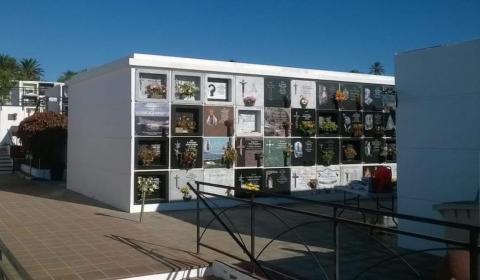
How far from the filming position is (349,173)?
12.9m

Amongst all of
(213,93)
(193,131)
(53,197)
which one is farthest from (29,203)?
(213,93)

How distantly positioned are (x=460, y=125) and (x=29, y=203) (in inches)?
363

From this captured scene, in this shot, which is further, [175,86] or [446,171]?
[175,86]

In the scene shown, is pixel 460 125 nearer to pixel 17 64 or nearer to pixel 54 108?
pixel 54 108

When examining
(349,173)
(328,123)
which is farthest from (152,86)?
(349,173)

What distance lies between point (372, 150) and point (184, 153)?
5.45 meters

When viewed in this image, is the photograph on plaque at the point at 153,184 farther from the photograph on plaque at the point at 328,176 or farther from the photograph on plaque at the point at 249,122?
the photograph on plaque at the point at 328,176

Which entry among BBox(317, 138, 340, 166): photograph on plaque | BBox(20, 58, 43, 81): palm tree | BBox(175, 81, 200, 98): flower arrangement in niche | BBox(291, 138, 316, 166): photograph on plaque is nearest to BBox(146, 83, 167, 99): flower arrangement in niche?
BBox(175, 81, 200, 98): flower arrangement in niche

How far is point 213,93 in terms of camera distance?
11.2 metres

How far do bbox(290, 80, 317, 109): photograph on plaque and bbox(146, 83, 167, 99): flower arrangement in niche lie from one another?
328cm

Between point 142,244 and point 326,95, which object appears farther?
point 326,95

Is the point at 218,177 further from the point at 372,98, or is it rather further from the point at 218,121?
the point at 372,98

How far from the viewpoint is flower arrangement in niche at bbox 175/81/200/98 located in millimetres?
10773

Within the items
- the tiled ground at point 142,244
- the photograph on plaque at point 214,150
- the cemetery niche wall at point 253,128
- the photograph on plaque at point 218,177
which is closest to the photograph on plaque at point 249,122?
the cemetery niche wall at point 253,128
